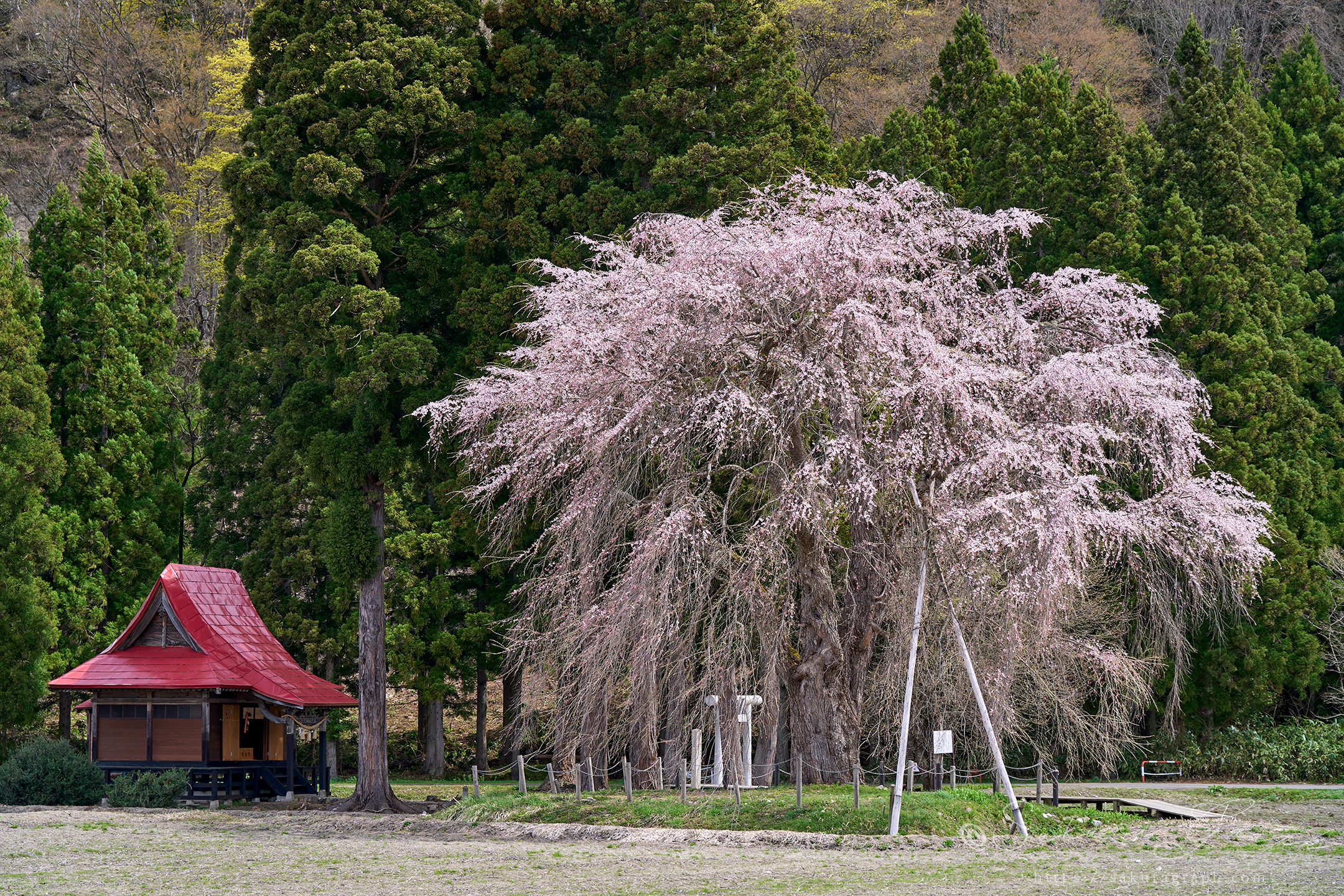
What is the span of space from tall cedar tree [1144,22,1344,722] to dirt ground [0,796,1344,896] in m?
6.61

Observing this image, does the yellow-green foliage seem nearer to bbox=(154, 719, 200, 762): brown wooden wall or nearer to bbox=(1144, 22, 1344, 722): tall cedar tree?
bbox=(154, 719, 200, 762): brown wooden wall

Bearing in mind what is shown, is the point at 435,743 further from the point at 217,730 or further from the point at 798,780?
the point at 798,780

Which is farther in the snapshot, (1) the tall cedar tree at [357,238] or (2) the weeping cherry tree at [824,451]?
(1) the tall cedar tree at [357,238]

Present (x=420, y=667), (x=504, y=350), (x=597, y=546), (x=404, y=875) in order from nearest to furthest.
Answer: (x=404, y=875)
(x=597, y=546)
(x=504, y=350)
(x=420, y=667)

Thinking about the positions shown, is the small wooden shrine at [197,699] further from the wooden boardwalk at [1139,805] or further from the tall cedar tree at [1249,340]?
the tall cedar tree at [1249,340]

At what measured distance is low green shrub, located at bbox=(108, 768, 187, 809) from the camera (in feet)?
70.6

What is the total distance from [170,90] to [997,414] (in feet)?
118

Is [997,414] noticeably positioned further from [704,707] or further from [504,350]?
[504,350]

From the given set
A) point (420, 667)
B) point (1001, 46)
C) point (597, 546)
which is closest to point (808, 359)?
point (597, 546)

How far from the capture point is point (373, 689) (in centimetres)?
2166

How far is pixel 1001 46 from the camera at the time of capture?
42.7 meters

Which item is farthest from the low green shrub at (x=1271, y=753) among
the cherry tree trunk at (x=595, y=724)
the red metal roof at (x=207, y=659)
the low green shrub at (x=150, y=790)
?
the low green shrub at (x=150, y=790)

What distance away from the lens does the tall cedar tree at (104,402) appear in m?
25.6

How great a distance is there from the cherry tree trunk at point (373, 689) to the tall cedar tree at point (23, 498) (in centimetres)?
654
